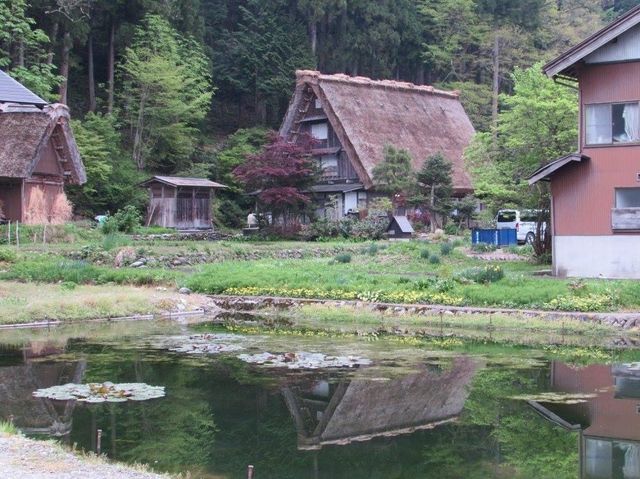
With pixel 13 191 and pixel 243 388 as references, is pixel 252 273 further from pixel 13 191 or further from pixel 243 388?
pixel 13 191

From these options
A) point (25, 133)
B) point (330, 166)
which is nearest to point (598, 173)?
point (25, 133)

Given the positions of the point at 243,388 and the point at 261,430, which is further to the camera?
the point at 243,388

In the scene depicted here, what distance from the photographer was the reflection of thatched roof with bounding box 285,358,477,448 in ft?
34.7

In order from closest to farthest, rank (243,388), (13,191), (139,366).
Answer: (243,388) < (139,366) < (13,191)

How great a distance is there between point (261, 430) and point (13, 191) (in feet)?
87.8

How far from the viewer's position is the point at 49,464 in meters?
8.05

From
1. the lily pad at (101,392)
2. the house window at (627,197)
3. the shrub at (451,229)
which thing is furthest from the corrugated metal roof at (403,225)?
the lily pad at (101,392)

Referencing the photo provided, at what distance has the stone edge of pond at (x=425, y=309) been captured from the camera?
1730cm

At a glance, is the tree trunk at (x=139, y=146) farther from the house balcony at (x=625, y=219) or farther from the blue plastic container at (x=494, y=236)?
the house balcony at (x=625, y=219)

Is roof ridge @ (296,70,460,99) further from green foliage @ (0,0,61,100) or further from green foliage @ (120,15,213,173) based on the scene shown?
green foliage @ (0,0,61,100)

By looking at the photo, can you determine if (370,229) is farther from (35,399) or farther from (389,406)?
(35,399)

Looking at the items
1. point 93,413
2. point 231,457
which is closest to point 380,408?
point 231,457

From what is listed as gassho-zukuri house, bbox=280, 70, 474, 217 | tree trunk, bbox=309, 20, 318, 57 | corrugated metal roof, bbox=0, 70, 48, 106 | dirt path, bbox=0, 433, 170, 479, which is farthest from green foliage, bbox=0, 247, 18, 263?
tree trunk, bbox=309, 20, 318, 57

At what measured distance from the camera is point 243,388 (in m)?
12.8
